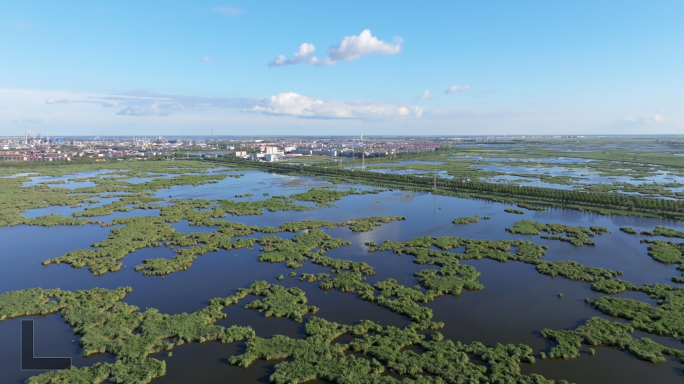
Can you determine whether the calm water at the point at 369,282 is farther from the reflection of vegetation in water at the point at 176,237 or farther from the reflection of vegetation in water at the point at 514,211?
the reflection of vegetation in water at the point at 514,211

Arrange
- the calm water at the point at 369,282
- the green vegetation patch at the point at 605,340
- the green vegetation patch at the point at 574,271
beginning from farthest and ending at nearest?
the green vegetation patch at the point at 574,271 → the green vegetation patch at the point at 605,340 → the calm water at the point at 369,282

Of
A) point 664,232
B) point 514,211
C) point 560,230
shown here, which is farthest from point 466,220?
point 664,232

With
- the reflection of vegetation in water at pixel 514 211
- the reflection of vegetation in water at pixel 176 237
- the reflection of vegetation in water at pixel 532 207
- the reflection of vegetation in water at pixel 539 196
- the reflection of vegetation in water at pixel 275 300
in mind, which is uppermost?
the reflection of vegetation in water at pixel 539 196

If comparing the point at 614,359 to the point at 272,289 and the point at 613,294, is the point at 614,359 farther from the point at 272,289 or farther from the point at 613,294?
the point at 272,289

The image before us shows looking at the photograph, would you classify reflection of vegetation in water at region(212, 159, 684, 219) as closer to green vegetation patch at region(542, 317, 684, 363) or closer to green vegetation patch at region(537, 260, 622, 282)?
green vegetation patch at region(537, 260, 622, 282)

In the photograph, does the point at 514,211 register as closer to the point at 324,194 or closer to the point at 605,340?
the point at 324,194

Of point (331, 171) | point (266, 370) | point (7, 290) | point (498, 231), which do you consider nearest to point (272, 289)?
point (266, 370)

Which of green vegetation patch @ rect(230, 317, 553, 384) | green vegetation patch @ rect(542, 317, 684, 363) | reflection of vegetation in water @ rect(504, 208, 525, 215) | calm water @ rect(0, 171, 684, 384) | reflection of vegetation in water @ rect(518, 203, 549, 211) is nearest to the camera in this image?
green vegetation patch @ rect(230, 317, 553, 384)

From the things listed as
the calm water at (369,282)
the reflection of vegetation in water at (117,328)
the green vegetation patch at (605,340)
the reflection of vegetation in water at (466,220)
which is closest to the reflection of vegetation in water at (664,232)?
the calm water at (369,282)

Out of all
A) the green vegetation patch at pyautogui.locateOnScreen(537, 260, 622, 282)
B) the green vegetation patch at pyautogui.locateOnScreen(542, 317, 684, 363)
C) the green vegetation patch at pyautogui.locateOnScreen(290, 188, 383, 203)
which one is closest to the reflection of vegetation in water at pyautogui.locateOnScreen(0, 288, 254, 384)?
the green vegetation patch at pyautogui.locateOnScreen(542, 317, 684, 363)

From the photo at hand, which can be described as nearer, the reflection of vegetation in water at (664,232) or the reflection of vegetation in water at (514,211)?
the reflection of vegetation in water at (664,232)
